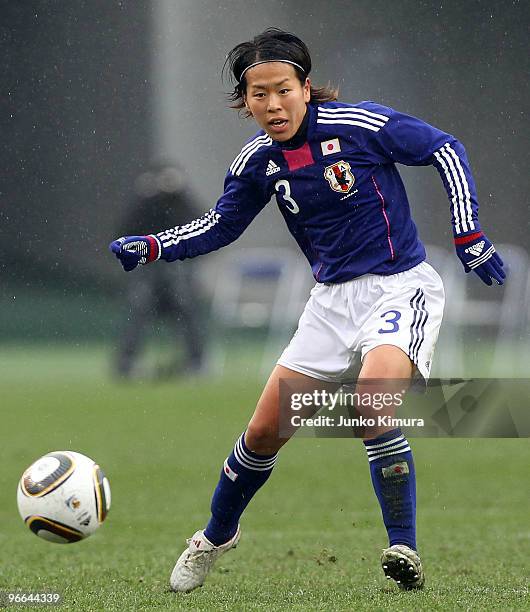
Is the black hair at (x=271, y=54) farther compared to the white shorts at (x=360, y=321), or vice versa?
the black hair at (x=271, y=54)

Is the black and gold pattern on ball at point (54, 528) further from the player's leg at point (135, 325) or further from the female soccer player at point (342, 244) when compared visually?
the player's leg at point (135, 325)

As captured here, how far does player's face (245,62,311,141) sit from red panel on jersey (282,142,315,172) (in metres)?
0.07

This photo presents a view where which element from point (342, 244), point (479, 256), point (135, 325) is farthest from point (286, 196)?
point (135, 325)

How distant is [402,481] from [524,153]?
30.0 ft

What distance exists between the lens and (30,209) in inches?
547

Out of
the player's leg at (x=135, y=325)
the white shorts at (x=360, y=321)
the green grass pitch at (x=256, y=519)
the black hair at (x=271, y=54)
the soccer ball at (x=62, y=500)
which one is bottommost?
the player's leg at (x=135, y=325)

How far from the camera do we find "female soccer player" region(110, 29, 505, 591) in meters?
3.82

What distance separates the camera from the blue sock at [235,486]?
13.0 ft

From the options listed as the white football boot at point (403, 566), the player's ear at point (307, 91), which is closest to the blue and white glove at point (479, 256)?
the player's ear at point (307, 91)

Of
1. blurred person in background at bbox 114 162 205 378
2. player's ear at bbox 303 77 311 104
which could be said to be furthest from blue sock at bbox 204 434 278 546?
blurred person in background at bbox 114 162 205 378

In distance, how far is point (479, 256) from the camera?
381 centimetres

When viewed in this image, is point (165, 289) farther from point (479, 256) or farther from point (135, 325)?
point (479, 256)

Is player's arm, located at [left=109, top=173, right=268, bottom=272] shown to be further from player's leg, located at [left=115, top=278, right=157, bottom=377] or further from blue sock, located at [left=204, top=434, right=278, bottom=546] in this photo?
player's leg, located at [left=115, top=278, right=157, bottom=377]

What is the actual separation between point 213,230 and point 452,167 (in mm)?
857
